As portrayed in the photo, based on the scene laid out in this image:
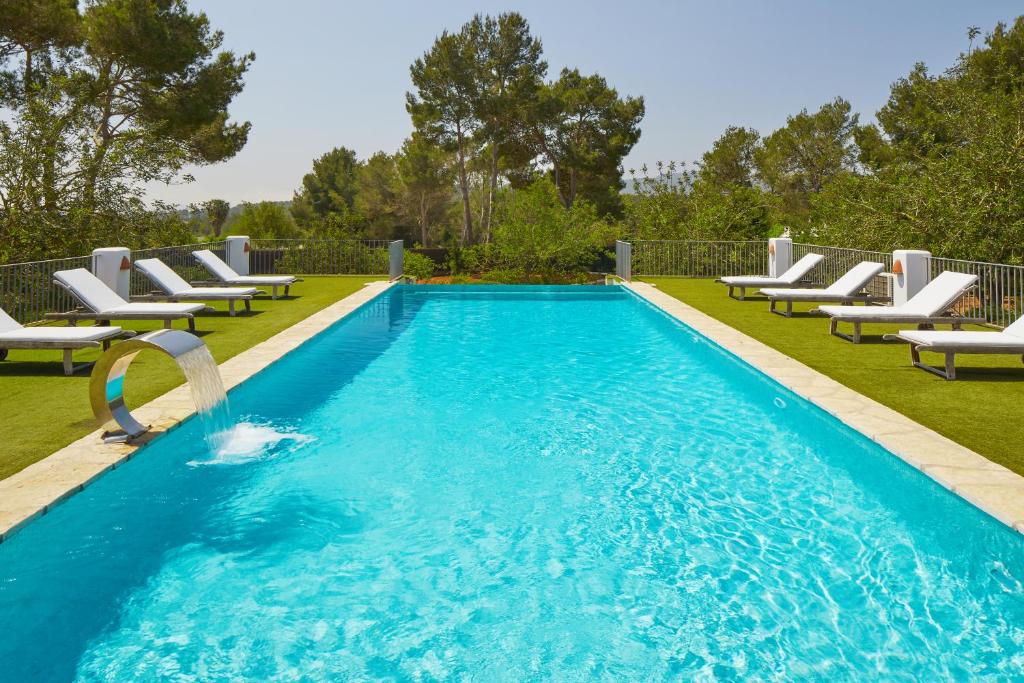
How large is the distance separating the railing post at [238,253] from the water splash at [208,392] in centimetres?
1274

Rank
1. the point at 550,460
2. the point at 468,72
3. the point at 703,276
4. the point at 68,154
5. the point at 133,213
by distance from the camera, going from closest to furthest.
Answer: the point at 550,460
the point at 68,154
the point at 133,213
the point at 703,276
the point at 468,72

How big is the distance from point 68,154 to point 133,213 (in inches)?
78.4

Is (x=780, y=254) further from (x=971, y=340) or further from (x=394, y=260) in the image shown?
(x=971, y=340)

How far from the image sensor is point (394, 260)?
22.1 m

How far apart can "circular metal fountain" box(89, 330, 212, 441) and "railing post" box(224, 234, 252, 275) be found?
43.9ft

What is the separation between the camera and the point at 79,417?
668 centimetres

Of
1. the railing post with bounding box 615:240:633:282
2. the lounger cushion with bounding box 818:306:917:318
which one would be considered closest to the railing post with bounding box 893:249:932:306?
the lounger cushion with bounding box 818:306:917:318

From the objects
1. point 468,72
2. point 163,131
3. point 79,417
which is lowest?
point 79,417

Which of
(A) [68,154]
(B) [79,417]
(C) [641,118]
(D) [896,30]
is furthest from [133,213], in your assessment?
(C) [641,118]

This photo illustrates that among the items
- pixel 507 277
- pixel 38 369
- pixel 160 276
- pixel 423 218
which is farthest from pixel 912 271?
pixel 423 218

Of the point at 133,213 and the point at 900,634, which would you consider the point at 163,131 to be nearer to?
the point at 133,213

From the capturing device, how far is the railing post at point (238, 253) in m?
18.9

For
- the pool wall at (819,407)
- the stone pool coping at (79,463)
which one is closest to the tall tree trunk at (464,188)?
the pool wall at (819,407)

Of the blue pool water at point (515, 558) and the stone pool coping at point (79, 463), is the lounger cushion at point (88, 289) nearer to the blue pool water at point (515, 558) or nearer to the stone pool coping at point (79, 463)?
the stone pool coping at point (79, 463)
